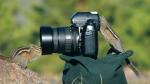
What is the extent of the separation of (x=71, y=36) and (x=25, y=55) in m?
0.30

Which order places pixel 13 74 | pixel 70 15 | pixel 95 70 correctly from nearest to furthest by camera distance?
pixel 95 70 < pixel 13 74 < pixel 70 15

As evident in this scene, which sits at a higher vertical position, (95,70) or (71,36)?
(71,36)

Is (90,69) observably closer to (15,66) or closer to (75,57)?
(75,57)

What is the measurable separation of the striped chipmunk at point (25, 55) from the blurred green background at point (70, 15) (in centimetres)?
822

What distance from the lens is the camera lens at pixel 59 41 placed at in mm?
4117

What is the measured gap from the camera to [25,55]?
4.13 metres

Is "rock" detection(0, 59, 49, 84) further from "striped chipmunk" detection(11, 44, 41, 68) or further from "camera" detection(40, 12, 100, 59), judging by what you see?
"camera" detection(40, 12, 100, 59)

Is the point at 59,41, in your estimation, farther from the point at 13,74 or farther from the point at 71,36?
the point at 13,74

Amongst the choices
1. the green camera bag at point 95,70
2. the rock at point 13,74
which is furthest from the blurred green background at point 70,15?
the green camera bag at point 95,70

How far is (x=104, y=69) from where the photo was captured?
392 centimetres

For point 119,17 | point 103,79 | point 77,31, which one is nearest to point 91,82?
point 103,79

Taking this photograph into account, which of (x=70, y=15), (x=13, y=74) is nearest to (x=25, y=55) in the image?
(x=13, y=74)

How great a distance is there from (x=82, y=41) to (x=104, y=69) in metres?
0.25

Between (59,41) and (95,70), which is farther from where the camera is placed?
(59,41)
